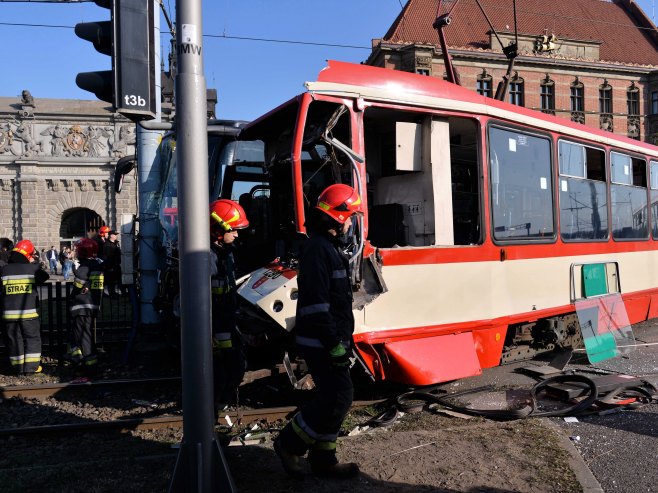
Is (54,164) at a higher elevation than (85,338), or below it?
higher

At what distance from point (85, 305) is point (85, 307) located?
3 cm

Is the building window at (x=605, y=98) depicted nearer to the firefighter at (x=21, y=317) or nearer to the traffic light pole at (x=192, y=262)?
the firefighter at (x=21, y=317)

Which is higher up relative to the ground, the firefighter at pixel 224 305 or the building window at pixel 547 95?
the building window at pixel 547 95

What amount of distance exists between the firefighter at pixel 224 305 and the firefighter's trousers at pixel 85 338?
9.90ft

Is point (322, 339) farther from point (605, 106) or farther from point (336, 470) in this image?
point (605, 106)

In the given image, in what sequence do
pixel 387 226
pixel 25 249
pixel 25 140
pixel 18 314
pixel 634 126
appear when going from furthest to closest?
pixel 634 126
pixel 25 140
pixel 25 249
pixel 18 314
pixel 387 226

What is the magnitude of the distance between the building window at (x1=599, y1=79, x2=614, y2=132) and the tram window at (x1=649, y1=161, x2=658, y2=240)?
110 ft

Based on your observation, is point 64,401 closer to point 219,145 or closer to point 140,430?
point 140,430

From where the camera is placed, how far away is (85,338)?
23.0 feet

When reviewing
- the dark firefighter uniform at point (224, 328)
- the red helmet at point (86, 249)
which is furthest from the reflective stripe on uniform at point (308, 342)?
the red helmet at point (86, 249)

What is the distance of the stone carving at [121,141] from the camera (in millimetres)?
33969

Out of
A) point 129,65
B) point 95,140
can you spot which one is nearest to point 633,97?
point 95,140

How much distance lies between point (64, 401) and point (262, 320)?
118 inches

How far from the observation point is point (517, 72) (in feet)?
120
